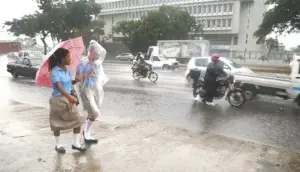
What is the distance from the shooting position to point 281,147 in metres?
5.77

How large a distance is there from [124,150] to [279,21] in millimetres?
30068

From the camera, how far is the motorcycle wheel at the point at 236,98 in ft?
31.9

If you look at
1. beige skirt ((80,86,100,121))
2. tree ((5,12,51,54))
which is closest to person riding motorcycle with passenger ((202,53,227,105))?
beige skirt ((80,86,100,121))

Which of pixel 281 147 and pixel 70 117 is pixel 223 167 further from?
pixel 70 117

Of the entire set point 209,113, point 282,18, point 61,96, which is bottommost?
point 209,113

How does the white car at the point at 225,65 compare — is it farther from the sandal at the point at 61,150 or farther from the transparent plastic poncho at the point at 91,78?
the sandal at the point at 61,150

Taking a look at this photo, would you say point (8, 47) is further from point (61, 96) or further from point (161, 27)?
point (61, 96)

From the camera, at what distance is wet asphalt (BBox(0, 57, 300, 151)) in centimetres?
671

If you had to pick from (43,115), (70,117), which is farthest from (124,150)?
(43,115)

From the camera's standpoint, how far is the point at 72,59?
5.07m

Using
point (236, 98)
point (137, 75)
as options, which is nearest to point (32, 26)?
point (137, 75)

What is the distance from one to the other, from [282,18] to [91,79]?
29209 millimetres

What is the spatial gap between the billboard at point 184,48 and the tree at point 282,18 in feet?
20.8

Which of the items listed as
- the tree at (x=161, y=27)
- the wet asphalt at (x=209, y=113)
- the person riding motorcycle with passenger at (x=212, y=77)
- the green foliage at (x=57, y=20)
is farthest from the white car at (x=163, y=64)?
the green foliage at (x=57, y=20)
